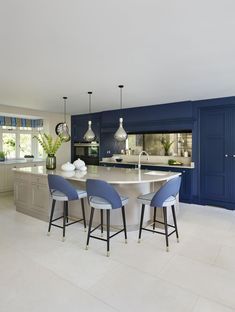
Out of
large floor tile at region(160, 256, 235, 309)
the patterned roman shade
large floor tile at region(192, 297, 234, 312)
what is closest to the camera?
large floor tile at region(192, 297, 234, 312)

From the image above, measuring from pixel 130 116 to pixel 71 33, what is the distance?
13.4 ft

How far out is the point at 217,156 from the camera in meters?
4.94

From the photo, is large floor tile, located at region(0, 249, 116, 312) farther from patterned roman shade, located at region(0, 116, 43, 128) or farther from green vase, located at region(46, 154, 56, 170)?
patterned roman shade, located at region(0, 116, 43, 128)

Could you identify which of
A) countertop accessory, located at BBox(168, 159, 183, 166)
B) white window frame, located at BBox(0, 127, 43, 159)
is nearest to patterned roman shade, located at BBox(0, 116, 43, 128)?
white window frame, located at BBox(0, 127, 43, 159)

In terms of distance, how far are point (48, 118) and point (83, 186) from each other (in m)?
3.86

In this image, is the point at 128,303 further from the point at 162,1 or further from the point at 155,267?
the point at 162,1

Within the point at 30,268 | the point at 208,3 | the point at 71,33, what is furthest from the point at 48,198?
the point at 208,3

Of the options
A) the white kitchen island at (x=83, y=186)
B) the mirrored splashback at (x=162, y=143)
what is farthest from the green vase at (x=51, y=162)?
the mirrored splashback at (x=162, y=143)

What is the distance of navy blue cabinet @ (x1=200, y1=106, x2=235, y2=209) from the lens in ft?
15.6

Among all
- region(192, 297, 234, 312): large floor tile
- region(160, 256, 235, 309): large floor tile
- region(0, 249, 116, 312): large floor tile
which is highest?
region(0, 249, 116, 312): large floor tile

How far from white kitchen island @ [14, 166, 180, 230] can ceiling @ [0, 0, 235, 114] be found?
61.8 inches

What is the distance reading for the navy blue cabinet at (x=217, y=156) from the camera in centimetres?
477

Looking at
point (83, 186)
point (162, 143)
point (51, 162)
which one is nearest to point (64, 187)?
point (83, 186)

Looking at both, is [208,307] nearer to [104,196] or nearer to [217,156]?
[104,196]
